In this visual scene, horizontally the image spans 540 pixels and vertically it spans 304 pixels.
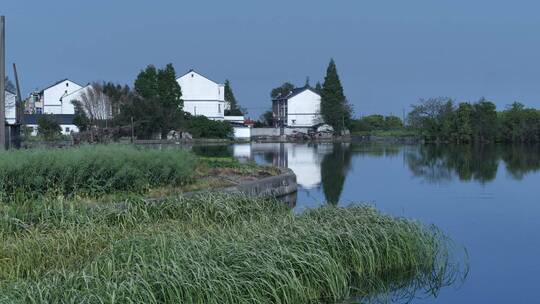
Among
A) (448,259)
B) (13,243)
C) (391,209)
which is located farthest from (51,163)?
(391,209)

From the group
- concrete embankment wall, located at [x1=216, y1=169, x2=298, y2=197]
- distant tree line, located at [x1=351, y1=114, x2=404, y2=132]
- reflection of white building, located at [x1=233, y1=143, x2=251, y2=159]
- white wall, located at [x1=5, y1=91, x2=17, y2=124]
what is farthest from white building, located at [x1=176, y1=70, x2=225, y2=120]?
concrete embankment wall, located at [x1=216, y1=169, x2=298, y2=197]

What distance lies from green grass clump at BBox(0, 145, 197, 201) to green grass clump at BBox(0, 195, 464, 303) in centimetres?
157

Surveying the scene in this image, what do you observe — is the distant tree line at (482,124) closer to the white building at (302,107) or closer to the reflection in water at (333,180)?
the white building at (302,107)

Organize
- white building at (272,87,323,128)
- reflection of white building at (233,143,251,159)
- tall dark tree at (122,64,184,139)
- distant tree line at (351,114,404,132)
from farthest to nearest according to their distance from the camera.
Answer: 1. white building at (272,87,323,128)
2. distant tree line at (351,114,404,132)
3. tall dark tree at (122,64,184,139)
4. reflection of white building at (233,143,251,159)

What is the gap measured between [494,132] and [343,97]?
65.3ft

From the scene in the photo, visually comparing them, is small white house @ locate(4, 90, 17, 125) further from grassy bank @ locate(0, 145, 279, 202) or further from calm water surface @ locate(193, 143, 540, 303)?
grassy bank @ locate(0, 145, 279, 202)

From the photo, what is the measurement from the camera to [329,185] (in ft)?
74.4

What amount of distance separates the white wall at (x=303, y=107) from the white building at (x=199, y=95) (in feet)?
41.4

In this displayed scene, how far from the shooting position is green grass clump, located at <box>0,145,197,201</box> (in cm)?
1132

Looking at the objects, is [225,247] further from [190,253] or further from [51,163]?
[51,163]

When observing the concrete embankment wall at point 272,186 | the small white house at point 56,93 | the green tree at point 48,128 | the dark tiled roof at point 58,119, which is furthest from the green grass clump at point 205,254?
the small white house at point 56,93

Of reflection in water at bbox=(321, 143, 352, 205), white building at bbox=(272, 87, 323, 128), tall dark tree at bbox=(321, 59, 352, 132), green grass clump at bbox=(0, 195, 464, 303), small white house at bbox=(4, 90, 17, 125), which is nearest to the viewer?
green grass clump at bbox=(0, 195, 464, 303)

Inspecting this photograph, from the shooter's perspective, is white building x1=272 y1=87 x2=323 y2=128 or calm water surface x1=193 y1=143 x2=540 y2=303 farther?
white building x1=272 y1=87 x2=323 y2=128

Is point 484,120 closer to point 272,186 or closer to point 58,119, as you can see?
point 58,119
